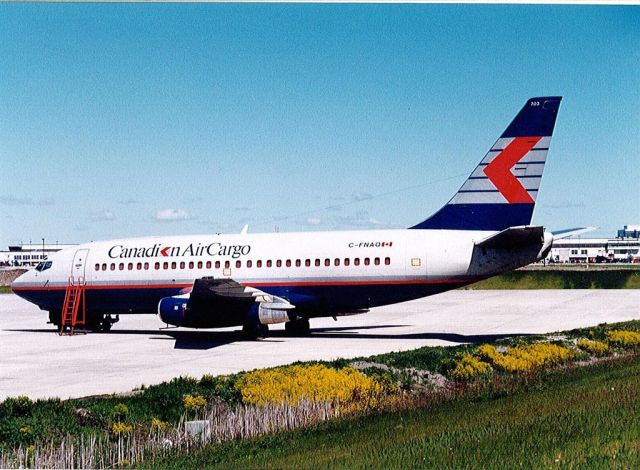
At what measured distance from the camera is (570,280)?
217 feet

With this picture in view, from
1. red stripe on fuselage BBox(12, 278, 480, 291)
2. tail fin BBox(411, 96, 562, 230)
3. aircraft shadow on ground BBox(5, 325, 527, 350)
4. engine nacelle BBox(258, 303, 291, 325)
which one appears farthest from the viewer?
engine nacelle BBox(258, 303, 291, 325)

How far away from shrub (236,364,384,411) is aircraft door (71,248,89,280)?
62.2 ft

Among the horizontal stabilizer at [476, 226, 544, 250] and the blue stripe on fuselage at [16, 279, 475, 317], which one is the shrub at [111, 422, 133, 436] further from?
the blue stripe on fuselage at [16, 279, 475, 317]

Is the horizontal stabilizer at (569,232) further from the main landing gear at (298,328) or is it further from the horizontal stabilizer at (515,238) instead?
the main landing gear at (298,328)

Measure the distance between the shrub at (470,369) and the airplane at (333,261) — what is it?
7.49 m

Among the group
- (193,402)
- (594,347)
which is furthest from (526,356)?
(193,402)

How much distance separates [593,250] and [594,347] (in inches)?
5655

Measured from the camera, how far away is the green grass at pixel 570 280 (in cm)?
6462

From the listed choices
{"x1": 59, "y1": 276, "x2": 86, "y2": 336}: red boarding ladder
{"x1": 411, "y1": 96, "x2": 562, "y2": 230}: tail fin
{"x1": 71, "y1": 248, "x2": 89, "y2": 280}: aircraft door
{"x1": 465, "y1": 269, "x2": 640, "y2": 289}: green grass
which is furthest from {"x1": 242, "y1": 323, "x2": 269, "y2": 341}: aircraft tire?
{"x1": 465, "y1": 269, "x2": 640, "y2": 289}: green grass

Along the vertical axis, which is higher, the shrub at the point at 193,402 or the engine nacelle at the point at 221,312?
the engine nacelle at the point at 221,312

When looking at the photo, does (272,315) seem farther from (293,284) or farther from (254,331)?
(293,284)

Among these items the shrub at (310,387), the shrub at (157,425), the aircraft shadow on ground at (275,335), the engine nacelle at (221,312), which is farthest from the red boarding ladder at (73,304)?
the shrub at (157,425)

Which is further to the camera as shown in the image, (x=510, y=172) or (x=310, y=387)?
(x=510, y=172)

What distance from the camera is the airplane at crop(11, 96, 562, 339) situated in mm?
28016
